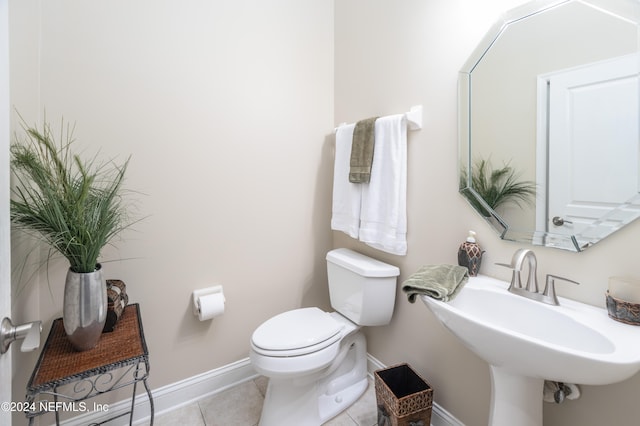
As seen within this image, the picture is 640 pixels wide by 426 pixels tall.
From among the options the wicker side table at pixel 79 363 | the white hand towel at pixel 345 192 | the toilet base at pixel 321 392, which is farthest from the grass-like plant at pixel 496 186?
the wicker side table at pixel 79 363

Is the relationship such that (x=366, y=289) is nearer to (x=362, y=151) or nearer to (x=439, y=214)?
(x=439, y=214)

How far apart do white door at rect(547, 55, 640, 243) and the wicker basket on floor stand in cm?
89

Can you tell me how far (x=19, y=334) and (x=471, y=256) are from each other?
54.6 inches

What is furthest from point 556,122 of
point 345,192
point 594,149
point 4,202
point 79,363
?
point 79,363

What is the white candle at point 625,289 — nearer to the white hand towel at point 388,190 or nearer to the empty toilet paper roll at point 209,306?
the white hand towel at point 388,190

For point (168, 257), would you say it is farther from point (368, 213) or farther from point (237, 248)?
point (368, 213)

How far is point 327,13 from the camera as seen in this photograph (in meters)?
2.00

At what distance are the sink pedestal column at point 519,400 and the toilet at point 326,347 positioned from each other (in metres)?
0.66

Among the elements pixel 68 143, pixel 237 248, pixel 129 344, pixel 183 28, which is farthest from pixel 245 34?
pixel 129 344

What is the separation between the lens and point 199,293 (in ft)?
5.26

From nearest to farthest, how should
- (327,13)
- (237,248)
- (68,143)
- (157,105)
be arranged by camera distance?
(68,143), (157,105), (237,248), (327,13)

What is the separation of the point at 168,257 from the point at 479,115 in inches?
63.2

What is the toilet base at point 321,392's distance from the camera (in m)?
1.41

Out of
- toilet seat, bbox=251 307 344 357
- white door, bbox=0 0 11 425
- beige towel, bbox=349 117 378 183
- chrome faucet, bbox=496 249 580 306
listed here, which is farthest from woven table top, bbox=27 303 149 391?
chrome faucet, bbox=496 249 580 306
